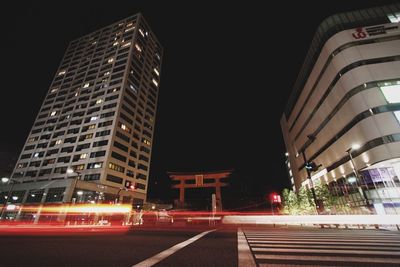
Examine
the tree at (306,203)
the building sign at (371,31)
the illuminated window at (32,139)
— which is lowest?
the tree at (306,203)

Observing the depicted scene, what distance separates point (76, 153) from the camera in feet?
158

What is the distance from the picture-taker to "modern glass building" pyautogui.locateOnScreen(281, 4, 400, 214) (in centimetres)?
2447

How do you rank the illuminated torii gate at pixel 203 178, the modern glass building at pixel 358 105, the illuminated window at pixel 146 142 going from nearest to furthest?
the modern glass building at pixel 358 105 → the illuminated torii gate at pixel 203 178 → the illuminated window at pixel 146 142

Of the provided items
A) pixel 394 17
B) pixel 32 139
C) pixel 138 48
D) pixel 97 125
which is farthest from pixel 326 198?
pixel 32 139

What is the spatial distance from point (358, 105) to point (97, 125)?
168 ft

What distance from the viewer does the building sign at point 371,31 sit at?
100 ft

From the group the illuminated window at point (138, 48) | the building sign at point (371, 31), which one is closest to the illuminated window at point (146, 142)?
the illuminated window at point (138, 48)

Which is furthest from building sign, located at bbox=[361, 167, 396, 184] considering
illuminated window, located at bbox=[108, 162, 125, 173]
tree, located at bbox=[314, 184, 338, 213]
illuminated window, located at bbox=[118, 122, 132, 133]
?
illuminated window, located at bbox=[118, 122, 132, 133]

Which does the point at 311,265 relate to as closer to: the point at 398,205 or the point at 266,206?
the point at 398,205

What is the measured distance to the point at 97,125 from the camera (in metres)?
50.7

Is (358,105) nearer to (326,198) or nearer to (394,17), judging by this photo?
(326,198)

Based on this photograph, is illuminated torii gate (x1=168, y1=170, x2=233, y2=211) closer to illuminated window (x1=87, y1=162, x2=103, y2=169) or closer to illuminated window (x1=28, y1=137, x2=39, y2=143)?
illuminated window (x1=87, y1=162, x2=103, y2=169)

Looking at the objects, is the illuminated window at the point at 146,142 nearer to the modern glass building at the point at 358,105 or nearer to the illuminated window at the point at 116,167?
the illuminated window at the point at 116,167

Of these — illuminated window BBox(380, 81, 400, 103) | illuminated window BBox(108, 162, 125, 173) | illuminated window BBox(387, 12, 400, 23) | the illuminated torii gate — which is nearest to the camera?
A: illuminated window BBox(380, 81, 400, 103)
